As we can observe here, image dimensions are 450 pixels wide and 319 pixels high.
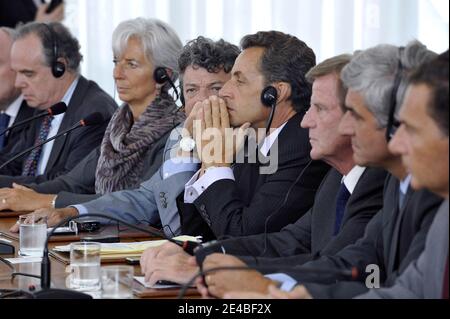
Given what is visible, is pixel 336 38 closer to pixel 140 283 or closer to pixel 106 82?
pixel 106 82

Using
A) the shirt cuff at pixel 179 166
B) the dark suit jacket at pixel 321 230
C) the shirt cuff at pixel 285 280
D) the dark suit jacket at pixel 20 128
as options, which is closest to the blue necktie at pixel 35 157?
the dark suit jacket at pixel 20 128

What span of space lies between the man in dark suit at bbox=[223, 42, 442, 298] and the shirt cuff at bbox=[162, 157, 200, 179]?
0.90m

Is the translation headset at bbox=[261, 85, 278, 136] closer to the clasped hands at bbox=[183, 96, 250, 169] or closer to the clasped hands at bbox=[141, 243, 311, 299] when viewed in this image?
the clasped hands at bbox=[183, 96, 250, 169]

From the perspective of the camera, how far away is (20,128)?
16.3 ft

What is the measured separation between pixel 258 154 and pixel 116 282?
97 centimetres

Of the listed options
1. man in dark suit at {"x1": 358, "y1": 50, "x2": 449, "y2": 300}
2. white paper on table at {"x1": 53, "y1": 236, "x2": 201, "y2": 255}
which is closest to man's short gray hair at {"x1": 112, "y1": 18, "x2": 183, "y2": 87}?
white paper on table at {"x1": 53, "y1": 236, "x2": 201, "y2": 255}

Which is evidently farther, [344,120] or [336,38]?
[336,38]

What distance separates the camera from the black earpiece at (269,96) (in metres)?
3.02

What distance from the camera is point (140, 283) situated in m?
2.31

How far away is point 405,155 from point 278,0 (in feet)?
10.3

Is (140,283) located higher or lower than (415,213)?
lower

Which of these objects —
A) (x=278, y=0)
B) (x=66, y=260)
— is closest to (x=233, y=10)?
(x=278, y=0)

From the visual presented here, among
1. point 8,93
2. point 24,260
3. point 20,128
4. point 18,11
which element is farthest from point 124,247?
point 18,11

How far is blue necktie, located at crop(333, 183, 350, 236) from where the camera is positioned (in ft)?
8.44
